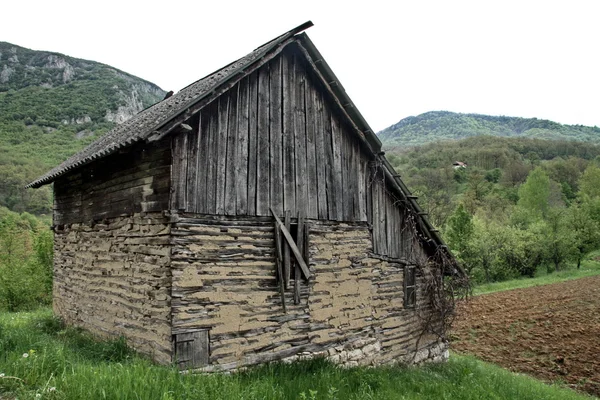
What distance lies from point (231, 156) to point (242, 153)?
239 mm

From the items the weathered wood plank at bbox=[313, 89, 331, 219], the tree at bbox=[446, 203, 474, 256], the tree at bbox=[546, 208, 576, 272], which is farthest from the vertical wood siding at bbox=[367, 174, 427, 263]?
the tree at bbox=[546, 208, 576, 272]

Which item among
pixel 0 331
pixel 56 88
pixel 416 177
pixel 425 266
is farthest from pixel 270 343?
pixel 56 88

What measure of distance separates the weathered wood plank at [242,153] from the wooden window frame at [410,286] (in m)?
5.57

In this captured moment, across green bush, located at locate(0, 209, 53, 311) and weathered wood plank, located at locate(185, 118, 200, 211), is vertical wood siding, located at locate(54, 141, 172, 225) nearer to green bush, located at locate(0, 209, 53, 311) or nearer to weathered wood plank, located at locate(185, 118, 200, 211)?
weathered wood plank, located at locate(185, 118, 200, 211)

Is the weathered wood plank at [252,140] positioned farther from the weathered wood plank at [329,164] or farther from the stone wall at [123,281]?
the weathered wood plank at [329,164]

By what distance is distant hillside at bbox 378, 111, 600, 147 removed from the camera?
17088 cm

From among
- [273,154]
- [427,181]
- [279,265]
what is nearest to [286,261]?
[279,265]

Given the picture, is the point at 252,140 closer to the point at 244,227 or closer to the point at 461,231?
the point at 244,227

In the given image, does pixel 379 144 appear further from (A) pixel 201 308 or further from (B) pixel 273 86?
(A) pixel 201 308

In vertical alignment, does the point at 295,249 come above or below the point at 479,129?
below

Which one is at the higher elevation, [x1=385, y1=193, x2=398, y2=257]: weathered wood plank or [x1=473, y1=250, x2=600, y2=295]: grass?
[x1=385, y1=193, x2=398, y2=257]: weathered wood plank

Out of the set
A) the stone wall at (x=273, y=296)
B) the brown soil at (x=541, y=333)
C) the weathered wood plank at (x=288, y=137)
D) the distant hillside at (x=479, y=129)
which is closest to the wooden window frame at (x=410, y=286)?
the stone wall at (x=273, y=296)

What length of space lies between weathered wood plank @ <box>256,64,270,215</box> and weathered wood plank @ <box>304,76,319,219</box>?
3.31ft

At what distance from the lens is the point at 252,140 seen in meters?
7.60
